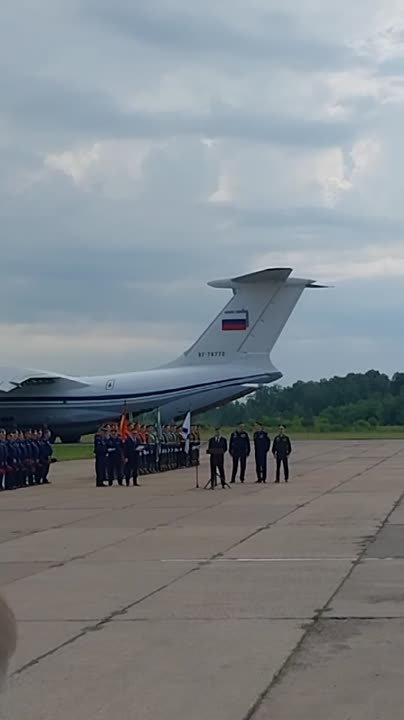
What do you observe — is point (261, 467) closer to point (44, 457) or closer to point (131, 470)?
point (131, 470)

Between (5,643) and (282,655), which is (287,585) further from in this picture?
(5,643)

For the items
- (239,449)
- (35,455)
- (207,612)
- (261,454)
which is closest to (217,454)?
(239,449)

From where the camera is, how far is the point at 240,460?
30.4 meters

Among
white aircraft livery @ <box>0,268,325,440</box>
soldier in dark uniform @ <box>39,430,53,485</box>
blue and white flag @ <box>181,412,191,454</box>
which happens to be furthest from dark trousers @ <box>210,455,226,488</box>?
white aircraft livery @ <box>0,268,325,440</box>

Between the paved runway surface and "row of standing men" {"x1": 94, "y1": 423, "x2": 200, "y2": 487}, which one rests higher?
"row of standing men" {"x1": 94, "y1": 423, "x2": 200, "y2": 487}

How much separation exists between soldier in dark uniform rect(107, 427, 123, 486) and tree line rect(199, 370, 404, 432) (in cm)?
5575

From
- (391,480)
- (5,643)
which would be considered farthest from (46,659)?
(391,480)

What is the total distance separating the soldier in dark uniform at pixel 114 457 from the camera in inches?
1120

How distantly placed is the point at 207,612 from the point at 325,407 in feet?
302

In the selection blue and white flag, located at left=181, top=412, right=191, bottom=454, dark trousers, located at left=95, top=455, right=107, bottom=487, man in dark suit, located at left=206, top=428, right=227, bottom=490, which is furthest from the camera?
blue and white flag, located at left=181, top=412, right=191, bottom=454

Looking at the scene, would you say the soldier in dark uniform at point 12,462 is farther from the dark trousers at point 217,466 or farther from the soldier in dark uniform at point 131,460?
the dark trousers at point 217,466

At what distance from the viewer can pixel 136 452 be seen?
2961cm

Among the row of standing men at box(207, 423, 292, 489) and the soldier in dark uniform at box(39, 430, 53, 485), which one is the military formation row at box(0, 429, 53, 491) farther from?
the row of standing men at box(207, 423, 292, 489)

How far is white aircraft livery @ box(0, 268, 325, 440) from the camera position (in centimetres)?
4988
